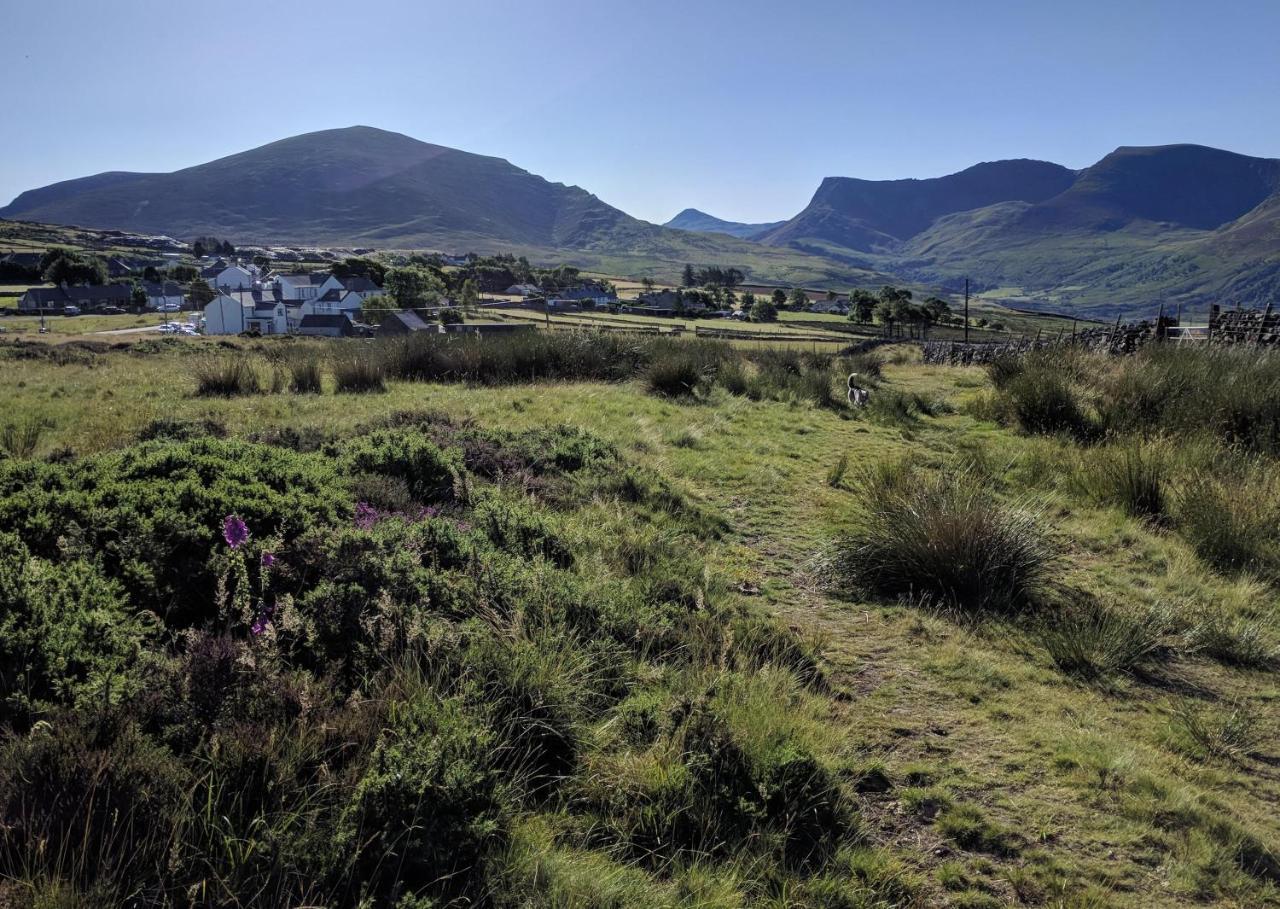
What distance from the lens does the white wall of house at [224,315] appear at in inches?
2837

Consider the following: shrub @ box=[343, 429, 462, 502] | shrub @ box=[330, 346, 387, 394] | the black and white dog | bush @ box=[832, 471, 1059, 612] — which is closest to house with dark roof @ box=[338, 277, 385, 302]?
shrub @ box=[330, 346, 387, 394]

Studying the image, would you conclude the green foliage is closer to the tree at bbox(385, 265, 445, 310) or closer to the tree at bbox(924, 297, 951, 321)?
the tree at bbox(385, 265, 445, 310)

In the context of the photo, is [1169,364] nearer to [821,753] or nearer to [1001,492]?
[1001,492]

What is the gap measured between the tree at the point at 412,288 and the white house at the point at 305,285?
16.3 metres

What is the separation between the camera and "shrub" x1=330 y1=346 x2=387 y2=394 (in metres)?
12.3

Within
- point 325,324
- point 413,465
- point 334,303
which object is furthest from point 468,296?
point 413,465

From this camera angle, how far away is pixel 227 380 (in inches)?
476

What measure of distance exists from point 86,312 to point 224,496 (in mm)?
97995

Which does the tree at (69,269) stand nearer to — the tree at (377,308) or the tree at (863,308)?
the tree at (377,308)

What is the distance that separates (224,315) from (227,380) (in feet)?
237

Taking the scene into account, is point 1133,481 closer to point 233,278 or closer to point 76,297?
point 76,297

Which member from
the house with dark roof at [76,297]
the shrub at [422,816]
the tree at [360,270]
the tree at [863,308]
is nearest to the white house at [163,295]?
the house with dark roof at [76,297]

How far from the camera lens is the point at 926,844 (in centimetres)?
246

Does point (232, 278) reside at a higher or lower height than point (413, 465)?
higher
